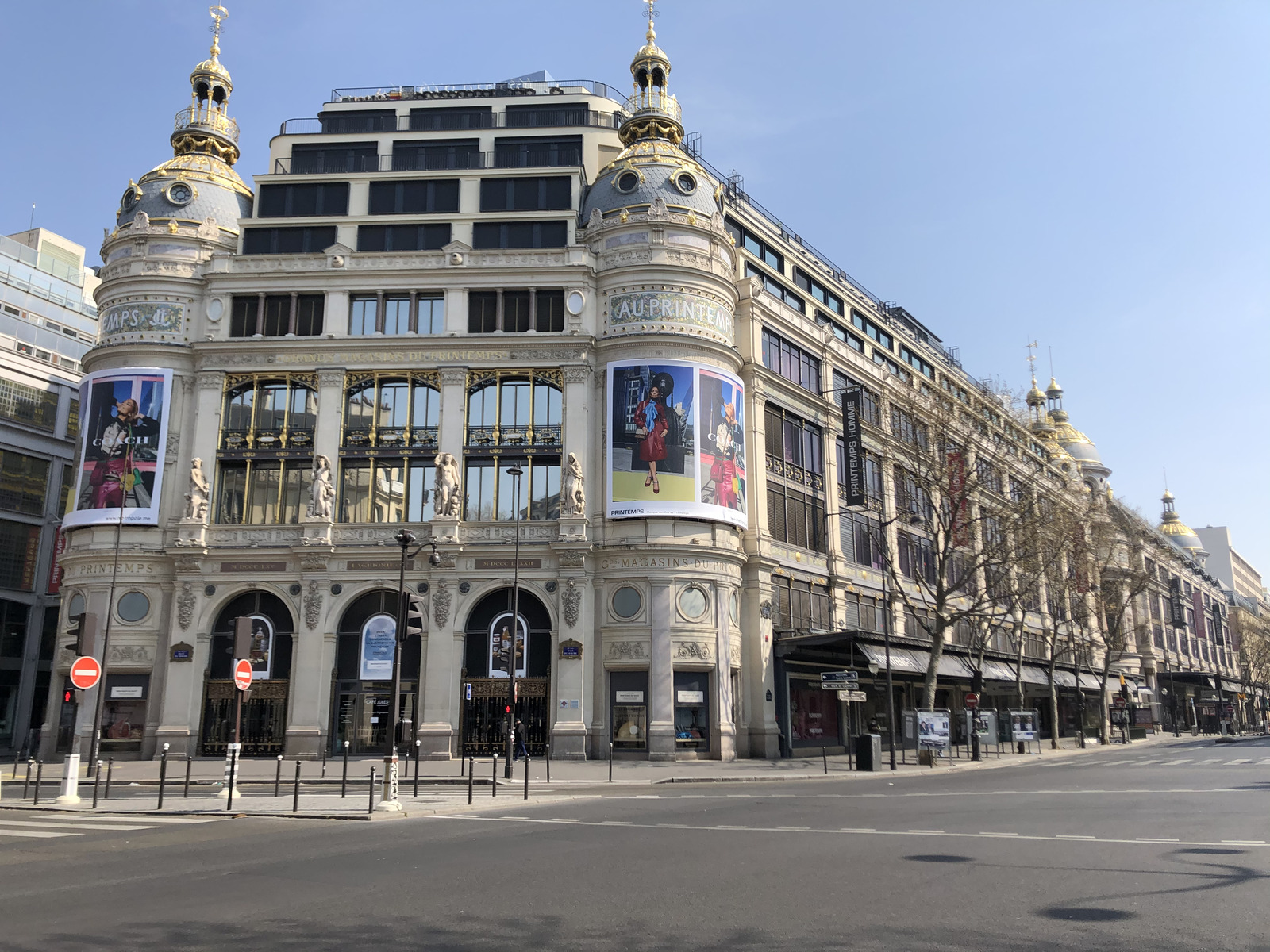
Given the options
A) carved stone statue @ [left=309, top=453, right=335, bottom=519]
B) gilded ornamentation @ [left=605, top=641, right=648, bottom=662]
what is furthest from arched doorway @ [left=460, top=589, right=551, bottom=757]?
carved stone statue @ [left=309, top=453, right=335, bottom=519]

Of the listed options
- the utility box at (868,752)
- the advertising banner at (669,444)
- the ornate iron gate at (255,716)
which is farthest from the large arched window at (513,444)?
the utility box at (868,752)

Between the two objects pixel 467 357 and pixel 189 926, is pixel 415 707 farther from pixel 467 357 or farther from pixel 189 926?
pixel 189 926

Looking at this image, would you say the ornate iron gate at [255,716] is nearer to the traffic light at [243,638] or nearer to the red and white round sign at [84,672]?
the red and white round sign at [84,672]

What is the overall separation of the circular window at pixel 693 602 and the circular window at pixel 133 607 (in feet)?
76.5

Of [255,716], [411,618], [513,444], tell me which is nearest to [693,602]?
[513,444]

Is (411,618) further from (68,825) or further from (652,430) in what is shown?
(652,430)

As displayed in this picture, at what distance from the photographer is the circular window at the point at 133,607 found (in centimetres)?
4384

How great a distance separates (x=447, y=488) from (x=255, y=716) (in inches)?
499

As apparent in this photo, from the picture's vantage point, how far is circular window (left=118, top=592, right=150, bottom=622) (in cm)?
4384

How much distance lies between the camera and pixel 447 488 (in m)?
43.8

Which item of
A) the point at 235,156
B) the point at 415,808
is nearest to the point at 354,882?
the point at 415,808

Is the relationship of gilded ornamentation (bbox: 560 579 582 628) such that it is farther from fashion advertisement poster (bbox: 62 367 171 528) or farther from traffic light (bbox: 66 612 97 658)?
traffic light (bbox: 66 612 97 658)

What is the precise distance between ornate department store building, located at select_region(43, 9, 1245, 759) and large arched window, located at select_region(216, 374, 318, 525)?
0.37 feet

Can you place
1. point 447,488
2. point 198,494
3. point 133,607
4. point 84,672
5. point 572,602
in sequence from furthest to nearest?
1. point 198,494
2. point 133,607
3. point 447,488
4. point 572,602
5. point 84,672
